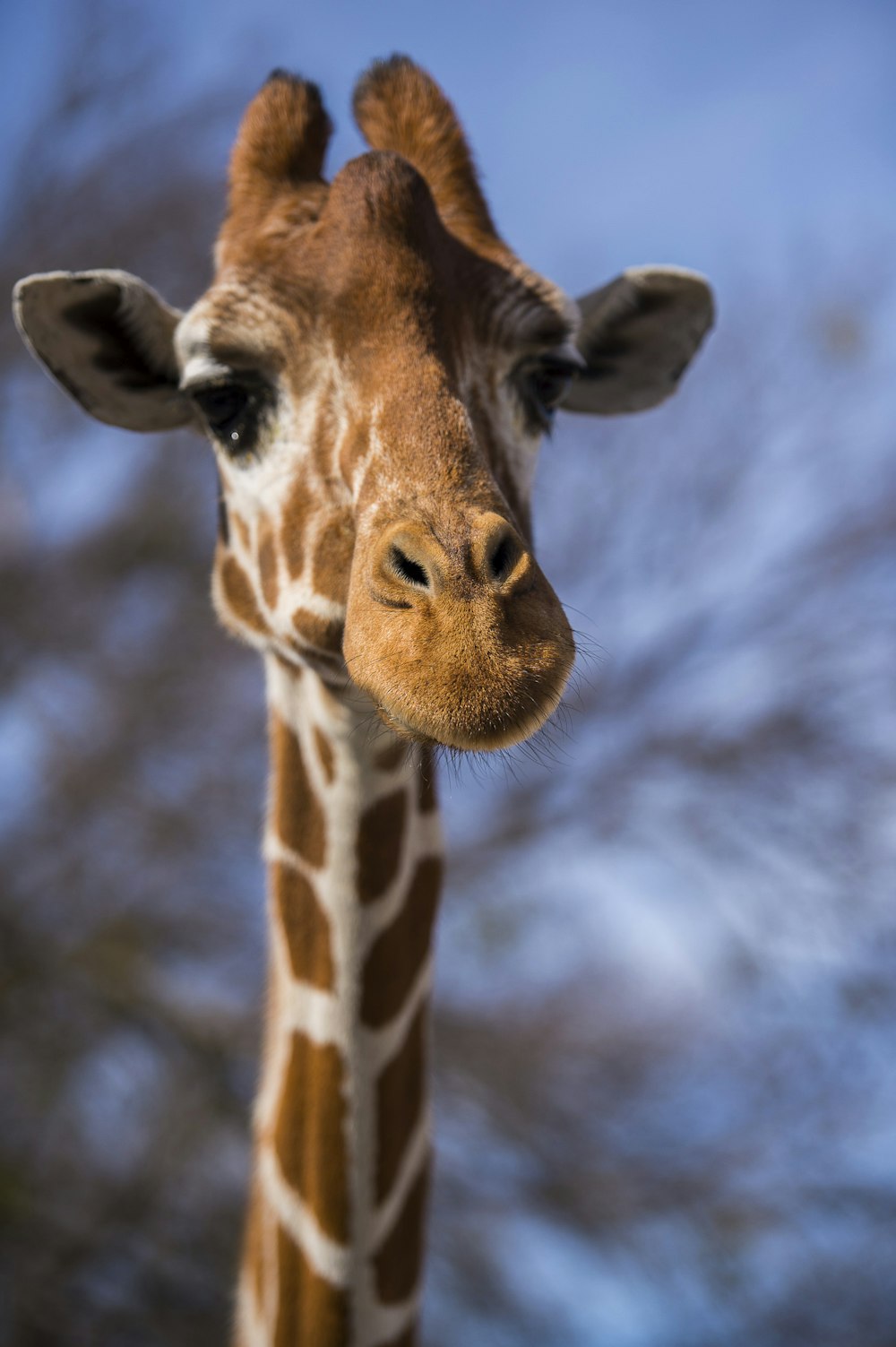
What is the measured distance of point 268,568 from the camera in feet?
7.54

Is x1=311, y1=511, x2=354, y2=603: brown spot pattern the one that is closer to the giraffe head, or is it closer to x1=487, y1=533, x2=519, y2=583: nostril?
the giraffe head

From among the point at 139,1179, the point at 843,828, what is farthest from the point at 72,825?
the point at 843,828

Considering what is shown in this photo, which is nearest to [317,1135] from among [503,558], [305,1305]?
[305,1305]

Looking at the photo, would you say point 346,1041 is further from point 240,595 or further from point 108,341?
point 108,341

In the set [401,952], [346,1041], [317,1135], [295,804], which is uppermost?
[295,804]

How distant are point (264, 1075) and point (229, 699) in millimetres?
6802

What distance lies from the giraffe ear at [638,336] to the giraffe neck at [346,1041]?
106 cm

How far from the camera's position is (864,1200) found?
24.0 ft

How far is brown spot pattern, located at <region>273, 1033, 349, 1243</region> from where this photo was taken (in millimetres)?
2340

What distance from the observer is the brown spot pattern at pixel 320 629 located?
2.12m

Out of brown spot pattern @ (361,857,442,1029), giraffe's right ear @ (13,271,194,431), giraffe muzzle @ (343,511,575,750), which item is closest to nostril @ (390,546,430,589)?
giraffe muzzle @ (343,511,575,750)

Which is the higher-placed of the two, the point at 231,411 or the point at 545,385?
the point at 545,385

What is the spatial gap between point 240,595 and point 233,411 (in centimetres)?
40

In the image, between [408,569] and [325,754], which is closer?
[408,569]
